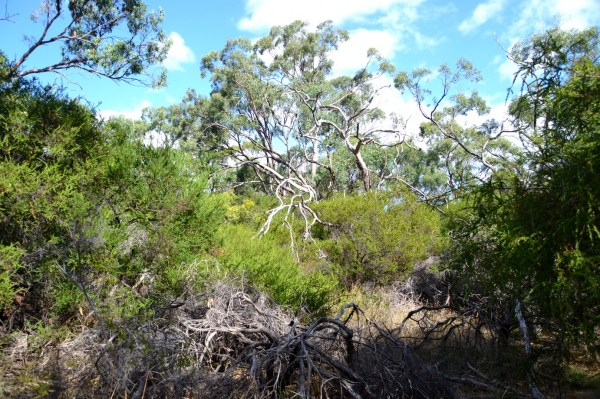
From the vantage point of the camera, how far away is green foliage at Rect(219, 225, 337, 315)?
7600mm

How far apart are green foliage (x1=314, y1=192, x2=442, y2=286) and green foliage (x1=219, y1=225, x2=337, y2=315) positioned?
6.08 feet

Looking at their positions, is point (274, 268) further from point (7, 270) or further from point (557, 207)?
point (557, 207)

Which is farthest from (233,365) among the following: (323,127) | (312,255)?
(323,127)

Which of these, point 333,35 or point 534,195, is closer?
point 534,195

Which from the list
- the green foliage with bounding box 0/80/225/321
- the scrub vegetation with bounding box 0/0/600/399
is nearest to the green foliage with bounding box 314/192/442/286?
the scrub vegetation with bounding box 0/0/600/399

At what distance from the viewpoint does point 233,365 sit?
14.8 feet

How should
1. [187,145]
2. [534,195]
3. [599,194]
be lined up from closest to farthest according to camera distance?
[599,194] < [534,195] < [187,145]

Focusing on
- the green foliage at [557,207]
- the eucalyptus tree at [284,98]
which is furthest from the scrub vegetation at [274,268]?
the eucalyptus tree at [284,98]

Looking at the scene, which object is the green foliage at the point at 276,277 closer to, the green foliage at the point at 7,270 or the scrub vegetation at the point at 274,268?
the scrub vegetation at the point at 274,268

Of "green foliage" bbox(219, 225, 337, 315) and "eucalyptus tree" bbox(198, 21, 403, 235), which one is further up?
"eucalyptus tree" bbox(198, 21, 403, 235)

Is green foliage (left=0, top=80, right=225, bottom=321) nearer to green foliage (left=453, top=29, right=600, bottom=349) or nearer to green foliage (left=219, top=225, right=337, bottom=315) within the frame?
green foliage (left=219, top=225, right=337, bottom=315)

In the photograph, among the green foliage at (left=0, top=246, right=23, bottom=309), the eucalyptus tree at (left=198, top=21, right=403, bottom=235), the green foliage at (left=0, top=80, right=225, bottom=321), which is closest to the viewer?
the green foliage at (left=0, top=246, right=23, bottom=309)

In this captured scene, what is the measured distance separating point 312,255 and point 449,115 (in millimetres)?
17105

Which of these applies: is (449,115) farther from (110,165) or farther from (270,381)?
(270,381)
